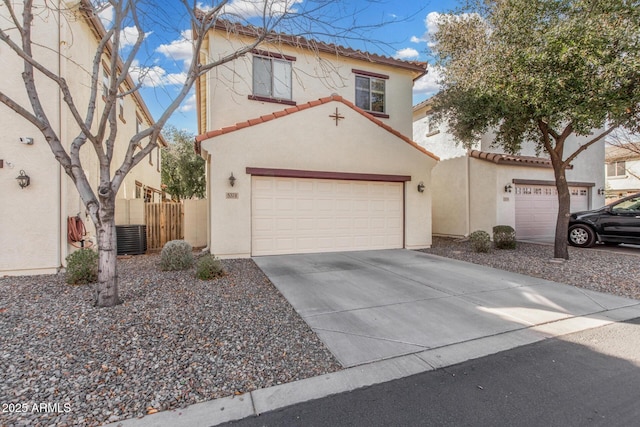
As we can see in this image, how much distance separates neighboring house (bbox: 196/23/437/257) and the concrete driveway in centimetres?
186

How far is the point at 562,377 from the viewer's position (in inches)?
120

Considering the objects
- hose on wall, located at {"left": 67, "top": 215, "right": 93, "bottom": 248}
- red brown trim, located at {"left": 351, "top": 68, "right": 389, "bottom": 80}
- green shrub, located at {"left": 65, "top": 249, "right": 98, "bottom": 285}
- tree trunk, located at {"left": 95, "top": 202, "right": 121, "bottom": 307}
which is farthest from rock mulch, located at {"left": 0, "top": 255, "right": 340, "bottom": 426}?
red brown trim, located at {"left": 351, "top": 68, "right": 389, "bottom": 80}

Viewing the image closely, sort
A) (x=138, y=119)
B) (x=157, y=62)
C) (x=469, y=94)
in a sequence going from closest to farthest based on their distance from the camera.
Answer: (x=157, y=62)
(x=469, y=94)
(x=138, y=119)

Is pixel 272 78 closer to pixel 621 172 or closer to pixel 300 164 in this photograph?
pixel 300 164

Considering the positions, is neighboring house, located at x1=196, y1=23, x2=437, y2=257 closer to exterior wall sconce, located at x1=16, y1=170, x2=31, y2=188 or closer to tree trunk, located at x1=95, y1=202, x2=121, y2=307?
exterior wall sconce, located at x1=16, y1=170, x2=31, y2=188

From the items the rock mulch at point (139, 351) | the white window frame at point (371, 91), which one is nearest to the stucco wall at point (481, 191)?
the white window frame at point (371, 91)

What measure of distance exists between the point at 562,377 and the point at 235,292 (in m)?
4.50

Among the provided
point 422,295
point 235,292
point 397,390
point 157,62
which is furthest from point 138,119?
point 397,390

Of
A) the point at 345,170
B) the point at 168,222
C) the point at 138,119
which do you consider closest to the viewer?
the point at 345,170

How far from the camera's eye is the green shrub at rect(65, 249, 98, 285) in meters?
5.69

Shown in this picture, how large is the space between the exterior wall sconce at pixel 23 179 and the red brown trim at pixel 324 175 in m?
4.63

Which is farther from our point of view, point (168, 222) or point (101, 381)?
point (168, 222)

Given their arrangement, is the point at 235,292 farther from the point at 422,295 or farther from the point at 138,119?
the point at 138,119

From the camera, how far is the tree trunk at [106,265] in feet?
14.9
